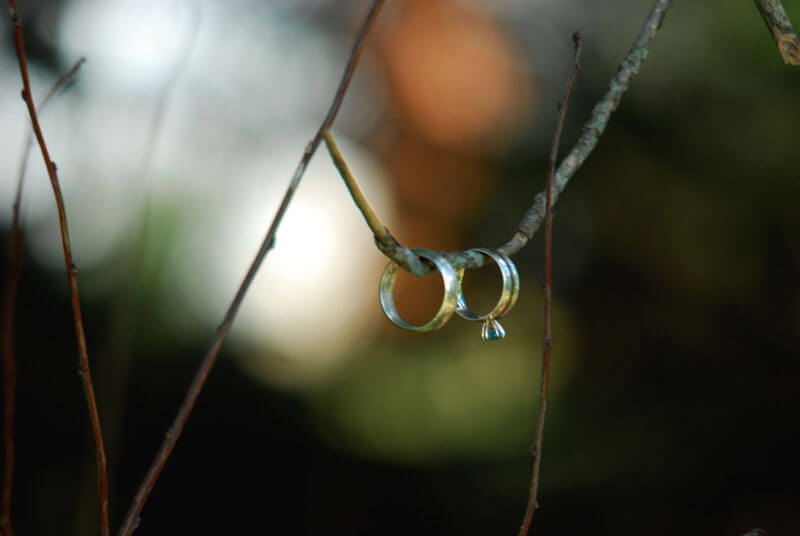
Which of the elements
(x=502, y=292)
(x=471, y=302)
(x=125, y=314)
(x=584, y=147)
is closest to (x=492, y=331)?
(x=502, y=292)

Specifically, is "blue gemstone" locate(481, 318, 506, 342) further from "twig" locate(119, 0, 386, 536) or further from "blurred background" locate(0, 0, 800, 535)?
"blurred background" locate(0, 0, 800, 535)

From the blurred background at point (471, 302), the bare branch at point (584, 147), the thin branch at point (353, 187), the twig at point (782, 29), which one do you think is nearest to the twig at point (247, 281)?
the thin branch at point (353, 187)

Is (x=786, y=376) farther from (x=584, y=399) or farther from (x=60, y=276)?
(x=60, y=276)

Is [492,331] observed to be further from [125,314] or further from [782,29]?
[125,314]

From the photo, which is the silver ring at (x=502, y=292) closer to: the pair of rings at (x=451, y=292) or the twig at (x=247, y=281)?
the pair of rings at (x=451, y=292)

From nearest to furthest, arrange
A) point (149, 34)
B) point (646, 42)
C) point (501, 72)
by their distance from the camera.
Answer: point (646, 42) < point (149, 34) < point (501, 72)

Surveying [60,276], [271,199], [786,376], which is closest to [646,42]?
[271,199]

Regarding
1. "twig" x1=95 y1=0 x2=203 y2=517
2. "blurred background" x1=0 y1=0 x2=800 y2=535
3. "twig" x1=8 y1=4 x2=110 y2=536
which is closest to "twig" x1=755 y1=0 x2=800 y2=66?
"twig" x1=8 y1=4 x2=110 y2=536
